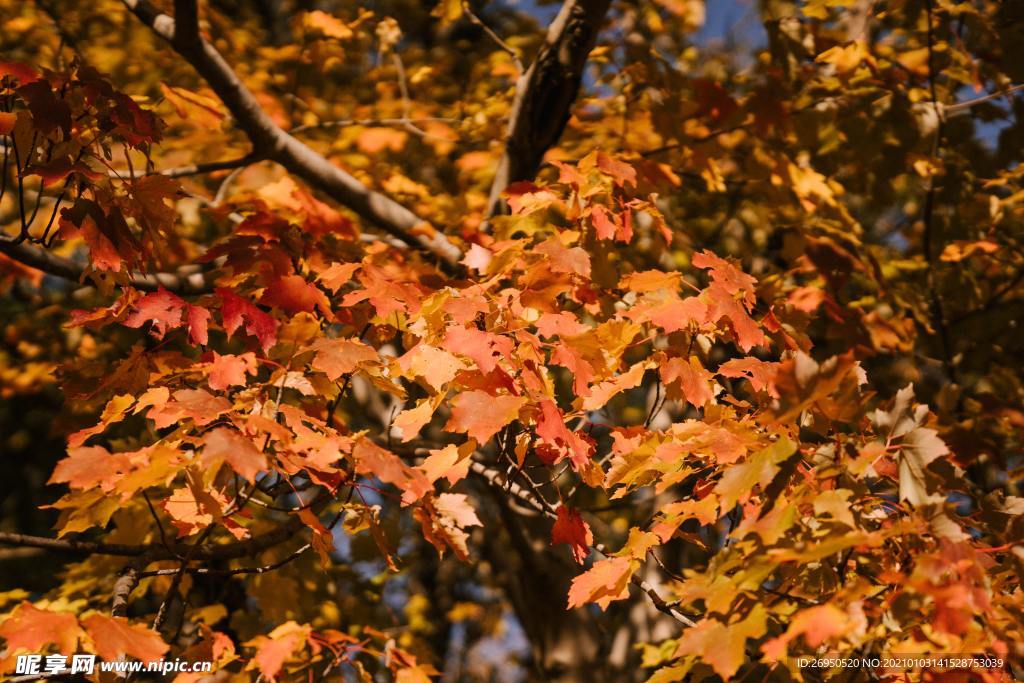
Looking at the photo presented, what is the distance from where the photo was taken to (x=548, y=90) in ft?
10.9

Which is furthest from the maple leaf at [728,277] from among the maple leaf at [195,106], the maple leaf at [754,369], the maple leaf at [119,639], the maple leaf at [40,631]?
the maple leaf at [195,106]

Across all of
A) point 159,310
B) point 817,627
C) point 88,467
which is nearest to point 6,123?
point 159,310

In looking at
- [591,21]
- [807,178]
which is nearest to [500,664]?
[807,178]

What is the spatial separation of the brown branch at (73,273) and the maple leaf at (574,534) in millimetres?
1556

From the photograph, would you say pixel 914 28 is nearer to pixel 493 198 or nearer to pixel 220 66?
pixel 493 198

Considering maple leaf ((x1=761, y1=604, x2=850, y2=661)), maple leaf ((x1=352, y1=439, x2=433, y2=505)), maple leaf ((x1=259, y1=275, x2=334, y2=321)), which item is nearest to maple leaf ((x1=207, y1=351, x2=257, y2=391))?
maple leaf ((x1=259, y1=275, x2=334, y2=321))

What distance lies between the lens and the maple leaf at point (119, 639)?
1.72m

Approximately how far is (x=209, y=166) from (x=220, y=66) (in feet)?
1.40

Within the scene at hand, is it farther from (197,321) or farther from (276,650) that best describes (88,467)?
(276,650)

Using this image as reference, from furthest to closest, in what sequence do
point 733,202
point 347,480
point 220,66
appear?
point 733,202 < point 220,66 < point 347,480

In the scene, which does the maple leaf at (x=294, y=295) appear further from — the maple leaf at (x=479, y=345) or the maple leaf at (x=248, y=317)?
the maple leaf at (x=479, y=345)

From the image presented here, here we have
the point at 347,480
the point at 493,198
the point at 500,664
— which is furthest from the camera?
the point at 500,664

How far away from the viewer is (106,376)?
8.20 feet

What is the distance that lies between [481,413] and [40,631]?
3.70ft
